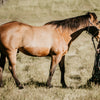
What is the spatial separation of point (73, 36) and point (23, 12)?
2443 centimetres

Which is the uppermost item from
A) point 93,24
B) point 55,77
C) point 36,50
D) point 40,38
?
point 93,24

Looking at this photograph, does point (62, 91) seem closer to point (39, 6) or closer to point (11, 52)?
point (11, 52)

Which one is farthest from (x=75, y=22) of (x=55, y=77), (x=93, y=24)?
(x=55, y=77)

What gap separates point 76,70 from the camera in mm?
6863

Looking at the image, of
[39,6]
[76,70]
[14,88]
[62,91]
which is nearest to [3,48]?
[14,88]

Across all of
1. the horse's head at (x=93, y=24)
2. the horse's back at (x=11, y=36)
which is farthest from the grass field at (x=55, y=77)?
the horse's head at (x=93, y=24)

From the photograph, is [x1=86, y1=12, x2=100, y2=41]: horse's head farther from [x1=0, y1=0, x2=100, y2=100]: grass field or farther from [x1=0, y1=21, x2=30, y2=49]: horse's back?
[x1=0, y1=21, x2=30, y2=49]: horse's back

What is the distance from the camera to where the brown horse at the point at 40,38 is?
13.8 ft

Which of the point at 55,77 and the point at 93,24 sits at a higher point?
the point at 93,24

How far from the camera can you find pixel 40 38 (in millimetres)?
4422

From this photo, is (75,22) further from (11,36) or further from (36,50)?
(11,36)

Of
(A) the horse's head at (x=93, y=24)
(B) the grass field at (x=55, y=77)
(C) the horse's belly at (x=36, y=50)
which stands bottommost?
(B) the grass field at (x=55, y=77)

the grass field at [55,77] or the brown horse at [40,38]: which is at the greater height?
the brown horse at [40,38]

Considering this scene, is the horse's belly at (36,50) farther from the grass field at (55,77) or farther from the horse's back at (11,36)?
the grass field at (55,77)
